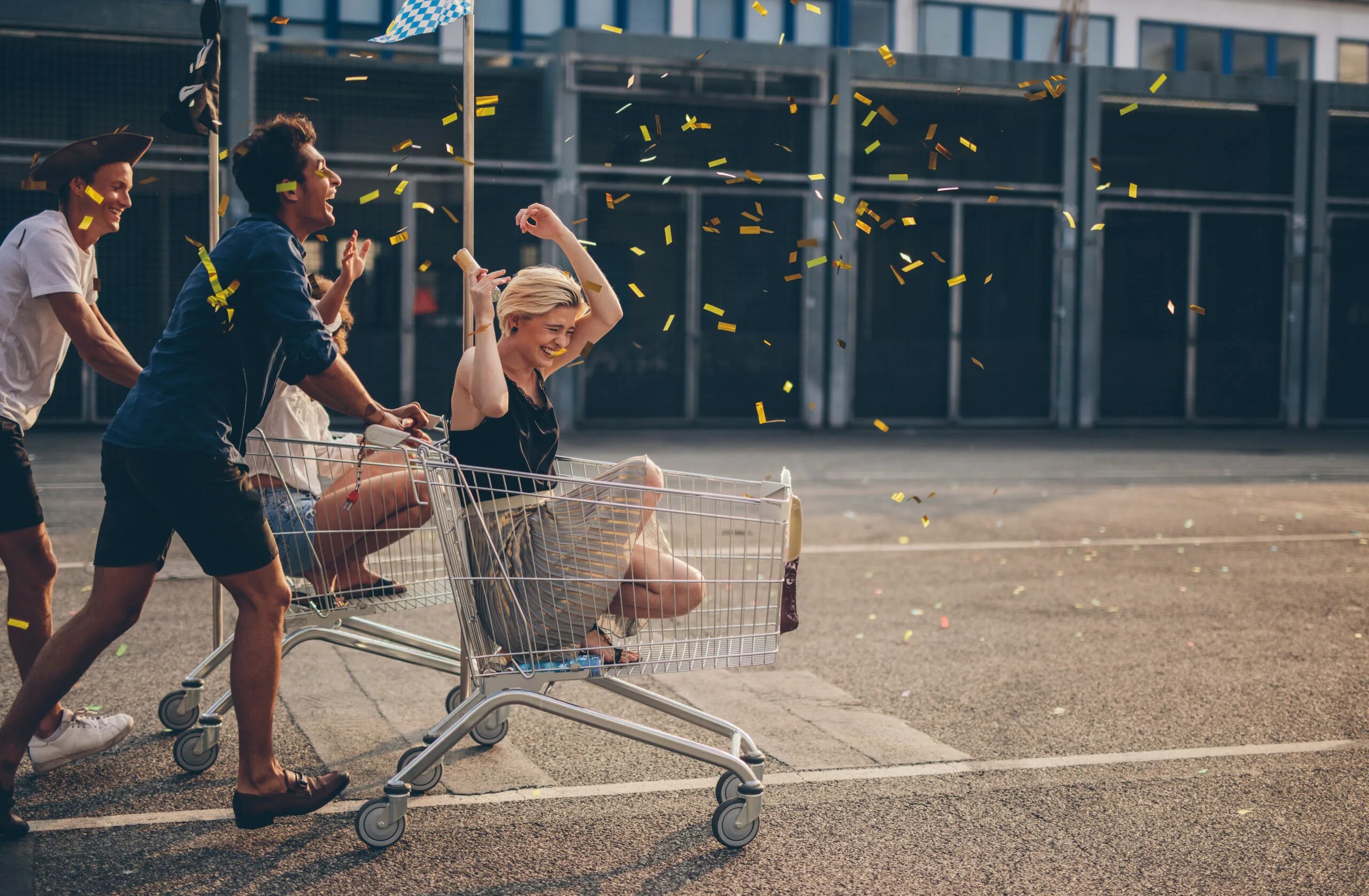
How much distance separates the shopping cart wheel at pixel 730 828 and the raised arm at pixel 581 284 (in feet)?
4.87

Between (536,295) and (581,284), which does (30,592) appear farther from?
(581,284)

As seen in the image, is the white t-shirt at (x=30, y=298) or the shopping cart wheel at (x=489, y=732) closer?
the white t-shirt at (x=30, y=298)

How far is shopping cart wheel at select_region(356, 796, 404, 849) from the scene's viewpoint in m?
3.73

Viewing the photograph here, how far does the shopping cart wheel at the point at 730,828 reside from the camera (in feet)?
12.6

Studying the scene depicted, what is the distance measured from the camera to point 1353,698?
5.54 m

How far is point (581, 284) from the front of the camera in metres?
4.62

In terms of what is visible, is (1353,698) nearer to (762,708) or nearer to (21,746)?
(762,708)

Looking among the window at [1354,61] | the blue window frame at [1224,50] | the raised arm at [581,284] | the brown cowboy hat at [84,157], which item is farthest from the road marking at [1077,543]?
the window at [1354,61]

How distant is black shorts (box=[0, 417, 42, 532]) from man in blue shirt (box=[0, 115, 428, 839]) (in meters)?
0.48

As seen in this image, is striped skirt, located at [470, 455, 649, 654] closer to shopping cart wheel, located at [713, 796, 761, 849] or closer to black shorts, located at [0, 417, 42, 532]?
shopping cart wheel, located at [713, 796, 761, 849]

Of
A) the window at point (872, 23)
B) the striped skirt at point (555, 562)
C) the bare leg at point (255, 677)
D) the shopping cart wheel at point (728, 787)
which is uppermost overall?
the window at point (872, 23)

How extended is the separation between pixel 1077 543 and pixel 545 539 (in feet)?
21.4

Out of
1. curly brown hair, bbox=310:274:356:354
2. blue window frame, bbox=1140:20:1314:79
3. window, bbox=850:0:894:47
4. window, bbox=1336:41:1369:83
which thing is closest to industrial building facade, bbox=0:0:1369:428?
window, bbox=850:0:894:47

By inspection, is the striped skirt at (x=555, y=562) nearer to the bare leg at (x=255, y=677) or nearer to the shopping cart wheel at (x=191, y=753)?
the bare leg at (x=255, y=677)
